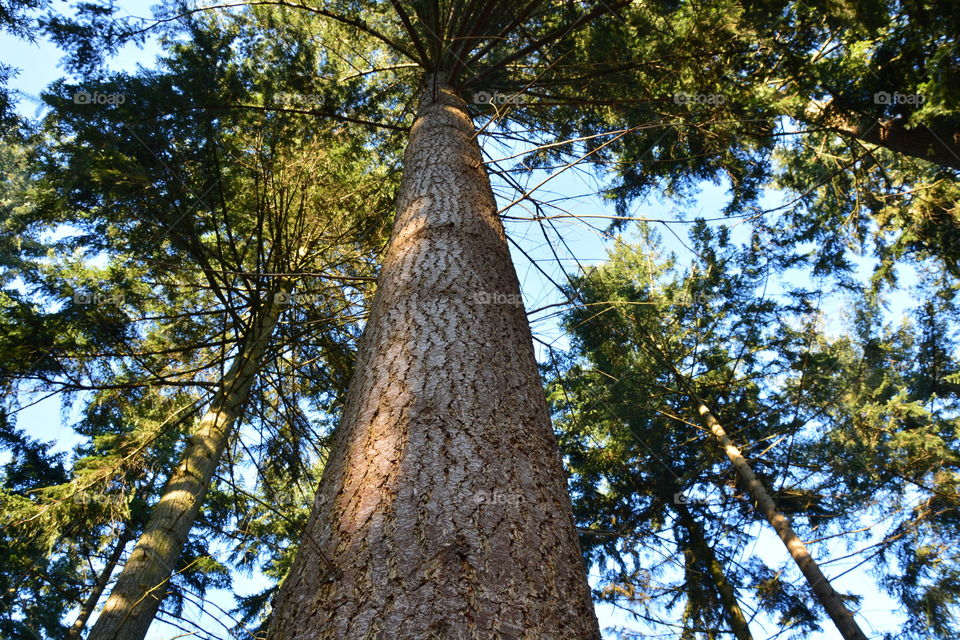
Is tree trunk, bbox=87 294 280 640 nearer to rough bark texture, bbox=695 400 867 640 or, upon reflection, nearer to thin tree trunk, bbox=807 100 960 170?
rough bark texture, bbox=695 400 867 640

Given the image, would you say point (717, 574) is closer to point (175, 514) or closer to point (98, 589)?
point (175, 514)

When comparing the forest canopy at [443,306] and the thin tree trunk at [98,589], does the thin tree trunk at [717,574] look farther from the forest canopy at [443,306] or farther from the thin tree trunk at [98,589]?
the thin tree trunk at [98,589]

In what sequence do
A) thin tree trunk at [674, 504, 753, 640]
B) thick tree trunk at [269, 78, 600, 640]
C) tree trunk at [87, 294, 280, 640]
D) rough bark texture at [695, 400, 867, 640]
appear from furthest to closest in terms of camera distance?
thin tree trunk at [674, 504, 753, 640] < rough bark texture at [695, 400, 867, 640] < tree trunk at [87, 294, 280, 640] < thick tree trunk at [269, 78, 600, 640]

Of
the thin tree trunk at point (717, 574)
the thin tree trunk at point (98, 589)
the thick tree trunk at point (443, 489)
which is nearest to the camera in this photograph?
the thick tree trunk at point (443, 489)

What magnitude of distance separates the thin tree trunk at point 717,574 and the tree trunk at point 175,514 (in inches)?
262

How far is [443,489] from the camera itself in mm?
1350

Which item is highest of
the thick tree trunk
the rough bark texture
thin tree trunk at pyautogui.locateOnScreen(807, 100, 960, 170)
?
thin tree trunk at pyautogui.locateOnScreen(807, 100, 960, 170)

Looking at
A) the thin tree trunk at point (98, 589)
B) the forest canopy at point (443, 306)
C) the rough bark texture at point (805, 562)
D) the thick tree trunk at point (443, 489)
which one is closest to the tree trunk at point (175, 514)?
the forest canopy at point (443, 306)

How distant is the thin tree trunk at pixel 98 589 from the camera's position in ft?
25.7

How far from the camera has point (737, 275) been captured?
25.2 ft

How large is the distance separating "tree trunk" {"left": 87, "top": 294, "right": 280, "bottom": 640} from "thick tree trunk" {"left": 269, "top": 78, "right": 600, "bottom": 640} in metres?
2.00

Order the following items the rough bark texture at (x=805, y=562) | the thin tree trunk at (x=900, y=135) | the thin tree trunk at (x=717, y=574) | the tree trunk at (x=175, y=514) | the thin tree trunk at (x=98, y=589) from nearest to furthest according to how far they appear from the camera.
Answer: the tree trunk at (x=175, y=514), the thin tree trunk at (x=900, y=135), the rough bark texture at (x=805, y=562), the thin tree trunk at (x=717, y=574), the thin tree trunk at (x=98, y=589)

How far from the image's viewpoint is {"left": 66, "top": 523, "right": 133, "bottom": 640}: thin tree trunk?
25.7ft

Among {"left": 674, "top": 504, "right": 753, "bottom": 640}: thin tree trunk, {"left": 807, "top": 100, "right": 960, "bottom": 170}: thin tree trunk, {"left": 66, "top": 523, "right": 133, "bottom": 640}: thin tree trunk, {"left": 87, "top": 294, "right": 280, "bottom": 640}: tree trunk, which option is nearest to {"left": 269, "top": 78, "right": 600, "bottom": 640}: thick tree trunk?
{"left": 87, "top": 294, "right": 280, "bottom": 640}: tree trunk
